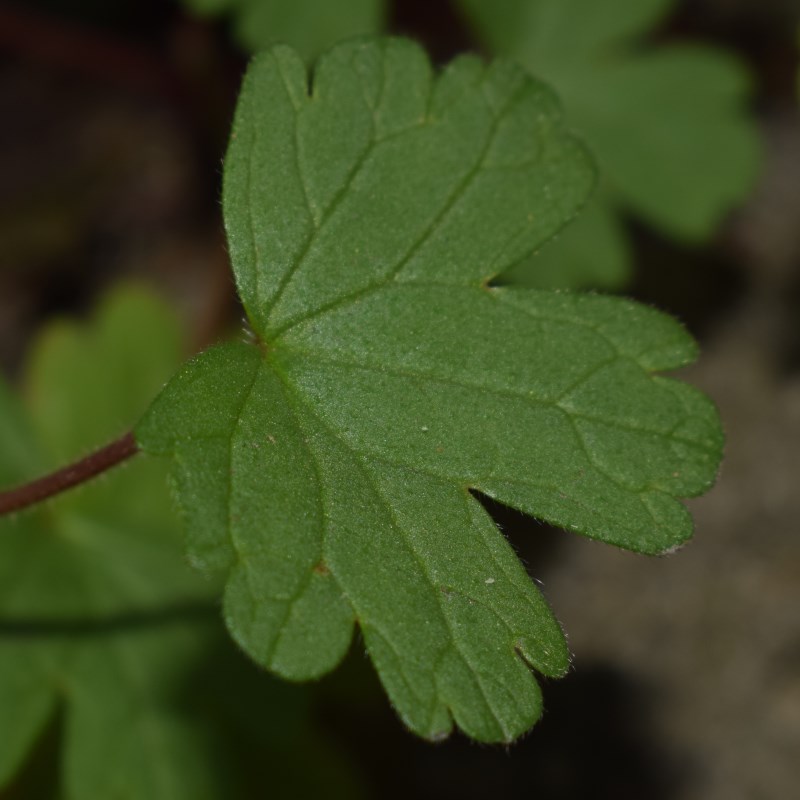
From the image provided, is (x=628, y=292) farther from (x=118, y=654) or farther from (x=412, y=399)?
(x=412, y=399)

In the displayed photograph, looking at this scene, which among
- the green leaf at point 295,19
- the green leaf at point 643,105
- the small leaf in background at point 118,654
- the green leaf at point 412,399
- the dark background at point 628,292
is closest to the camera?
the green leaf at point 412,399

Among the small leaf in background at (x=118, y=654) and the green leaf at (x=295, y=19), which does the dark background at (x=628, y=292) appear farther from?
the green leaf at (x=295, y=19)

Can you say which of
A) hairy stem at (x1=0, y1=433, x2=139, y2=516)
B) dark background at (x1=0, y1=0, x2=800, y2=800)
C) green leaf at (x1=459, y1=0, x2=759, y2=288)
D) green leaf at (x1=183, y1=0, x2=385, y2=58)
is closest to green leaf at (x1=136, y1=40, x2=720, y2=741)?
hairy stem at (x1=0, y1=433, x2=139, y2=516)

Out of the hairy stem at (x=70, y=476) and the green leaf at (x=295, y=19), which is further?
the green leaf at (x=295, y=19)

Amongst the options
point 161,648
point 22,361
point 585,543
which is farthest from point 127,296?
point 585,543

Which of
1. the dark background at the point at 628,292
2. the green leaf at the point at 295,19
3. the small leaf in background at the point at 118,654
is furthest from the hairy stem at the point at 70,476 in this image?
the green leaf at the point at 295,19

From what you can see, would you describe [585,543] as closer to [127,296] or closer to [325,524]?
[127,296]
